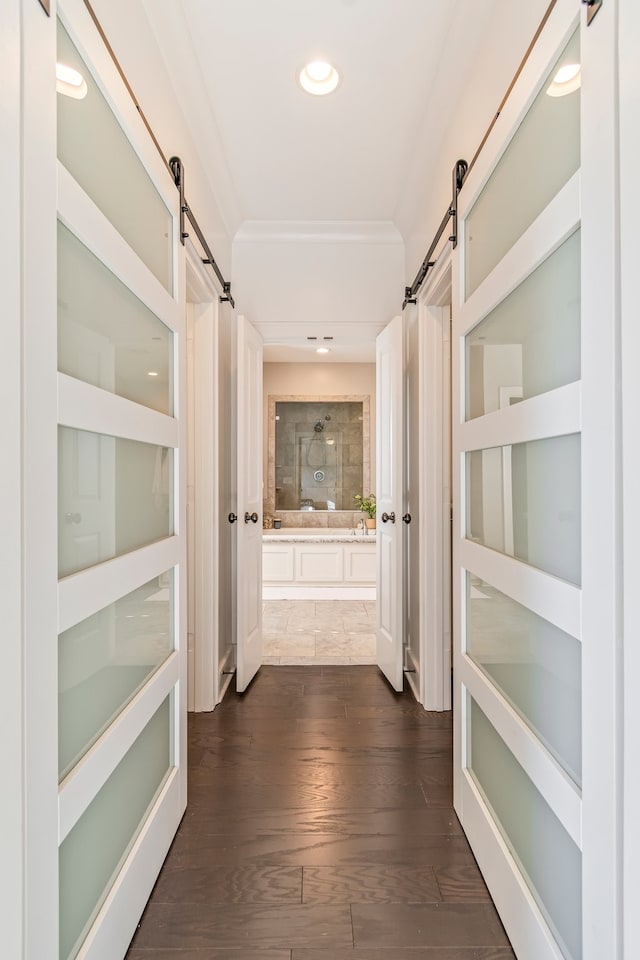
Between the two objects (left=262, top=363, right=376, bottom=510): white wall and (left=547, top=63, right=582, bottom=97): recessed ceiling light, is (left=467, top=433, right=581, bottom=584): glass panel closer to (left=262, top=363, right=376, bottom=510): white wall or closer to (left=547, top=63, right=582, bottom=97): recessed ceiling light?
(left=547, top=63, right=582, bottom=97): recessed ceiling light

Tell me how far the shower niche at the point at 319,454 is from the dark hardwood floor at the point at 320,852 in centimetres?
399

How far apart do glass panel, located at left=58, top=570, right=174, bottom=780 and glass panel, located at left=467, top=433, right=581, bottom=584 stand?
98cm

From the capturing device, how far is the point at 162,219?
1661mm

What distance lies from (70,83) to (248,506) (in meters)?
2.19

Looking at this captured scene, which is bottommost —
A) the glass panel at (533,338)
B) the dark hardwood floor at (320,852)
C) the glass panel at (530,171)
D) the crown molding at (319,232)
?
the dark hardwood floor at (320,852)

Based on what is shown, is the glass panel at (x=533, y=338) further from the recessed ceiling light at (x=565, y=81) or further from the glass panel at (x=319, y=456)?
the glass panel at (x=319, y=456)

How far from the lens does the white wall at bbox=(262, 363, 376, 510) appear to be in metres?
6.36

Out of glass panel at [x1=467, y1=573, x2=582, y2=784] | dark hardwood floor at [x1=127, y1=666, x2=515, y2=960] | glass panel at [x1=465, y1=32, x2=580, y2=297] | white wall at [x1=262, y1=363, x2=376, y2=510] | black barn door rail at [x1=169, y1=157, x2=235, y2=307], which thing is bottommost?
dark hardwood floor at [x1=127, y1=666, x2=515, y2=960]

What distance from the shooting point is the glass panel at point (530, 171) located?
104 cm

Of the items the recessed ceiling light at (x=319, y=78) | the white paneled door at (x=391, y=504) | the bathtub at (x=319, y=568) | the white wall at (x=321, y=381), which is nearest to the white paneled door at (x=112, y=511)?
the recessed ceiling light at (x=319, y=78)
